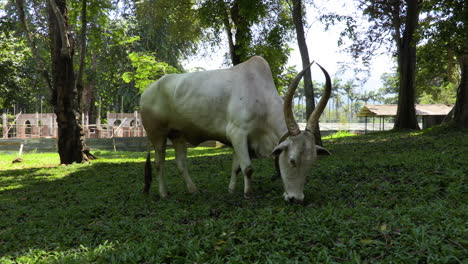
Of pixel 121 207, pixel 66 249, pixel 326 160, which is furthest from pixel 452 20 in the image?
pixel 66 249

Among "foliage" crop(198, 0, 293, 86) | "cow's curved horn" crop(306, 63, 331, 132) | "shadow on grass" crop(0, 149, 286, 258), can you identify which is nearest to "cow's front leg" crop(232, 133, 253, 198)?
"shadow on grass" crop(0, 149, 286, 258)

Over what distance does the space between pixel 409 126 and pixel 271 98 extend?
16.9 m

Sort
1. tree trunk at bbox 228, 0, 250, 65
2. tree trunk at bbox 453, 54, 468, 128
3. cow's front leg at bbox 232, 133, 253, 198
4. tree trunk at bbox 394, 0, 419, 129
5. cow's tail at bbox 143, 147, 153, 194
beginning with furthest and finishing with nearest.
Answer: tree trunk at bbox 394, 0, 419, 129
tree trunk at bbox 228, 0, 250, 65
tree trunk at bbox 453, 54, 468, 128
cow's tail at bbox 143, 147, 153, 194
cow's front leg at bbox 232, 133, 253, 198

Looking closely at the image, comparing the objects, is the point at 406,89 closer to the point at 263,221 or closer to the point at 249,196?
the point at 249,196

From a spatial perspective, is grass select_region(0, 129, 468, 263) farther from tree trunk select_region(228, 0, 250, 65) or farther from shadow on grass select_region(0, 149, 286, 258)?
tree trunk select_region(228, 0, 250, 65)

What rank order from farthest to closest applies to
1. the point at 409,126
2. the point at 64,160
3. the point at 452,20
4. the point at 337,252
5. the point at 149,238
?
1. the point at 409,126
2. the point at 64,160
3. the point at 452,20
4. the point at 149,238
5. the point at 337,252

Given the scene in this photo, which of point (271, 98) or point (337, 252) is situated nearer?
point (337, 252)

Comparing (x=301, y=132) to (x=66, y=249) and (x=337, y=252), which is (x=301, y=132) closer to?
(x=337, y=252)

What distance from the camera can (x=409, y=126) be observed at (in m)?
20.1

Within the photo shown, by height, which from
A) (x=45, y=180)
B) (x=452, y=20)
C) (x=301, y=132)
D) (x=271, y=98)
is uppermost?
(x=452, y=20)

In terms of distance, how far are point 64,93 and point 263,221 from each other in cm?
A: 1037

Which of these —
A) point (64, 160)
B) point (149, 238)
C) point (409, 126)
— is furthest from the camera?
point (409, 126)

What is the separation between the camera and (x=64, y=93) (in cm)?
1237

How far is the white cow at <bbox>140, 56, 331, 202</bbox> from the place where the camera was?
4773 millimetres
